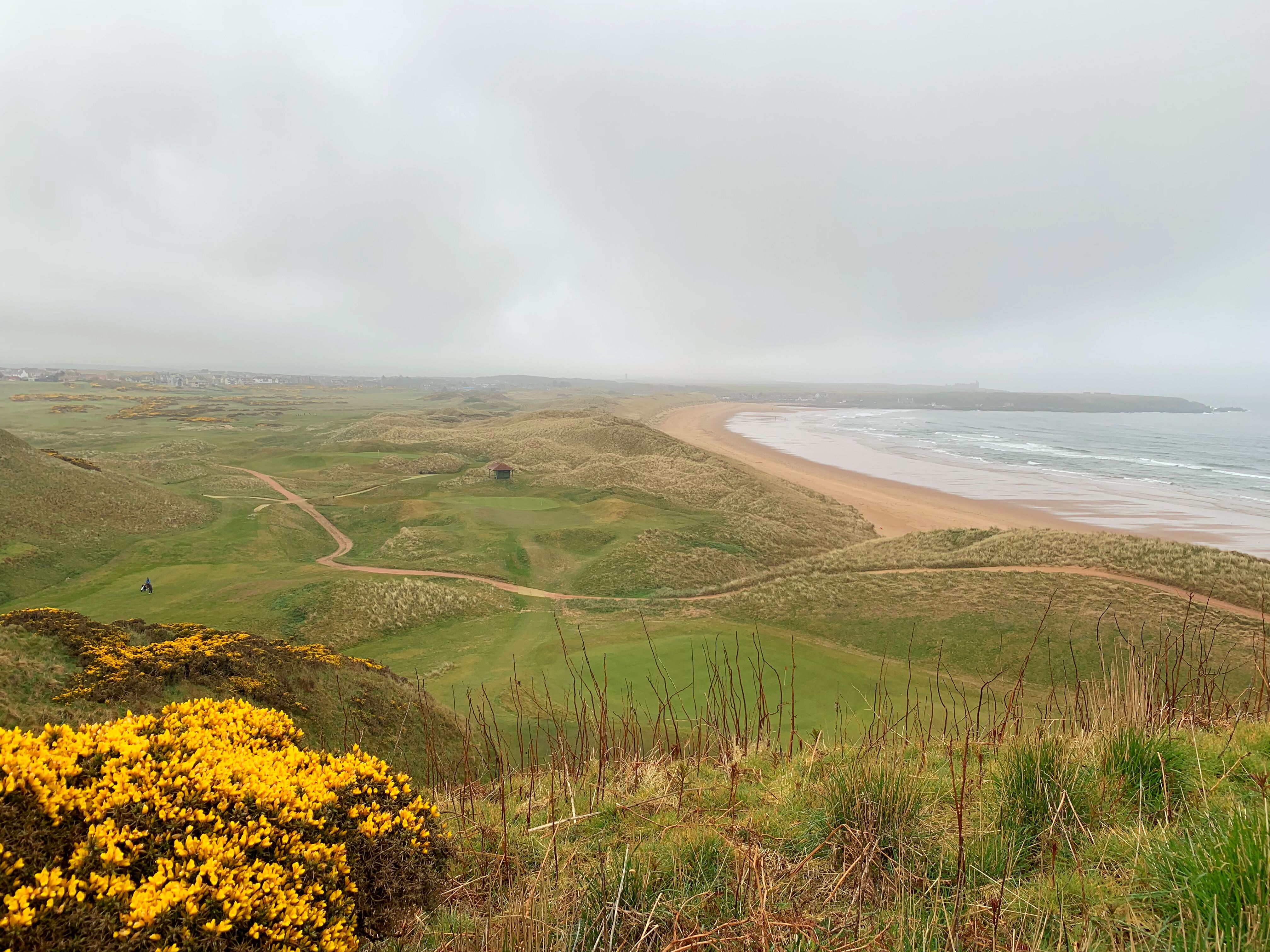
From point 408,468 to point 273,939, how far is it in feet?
166

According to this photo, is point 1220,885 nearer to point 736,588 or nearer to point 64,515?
point 736,588

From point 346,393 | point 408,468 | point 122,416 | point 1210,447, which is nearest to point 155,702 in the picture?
point 408,468

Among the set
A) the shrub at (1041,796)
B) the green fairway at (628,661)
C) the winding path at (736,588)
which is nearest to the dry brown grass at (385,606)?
the green fairway at (628,661)

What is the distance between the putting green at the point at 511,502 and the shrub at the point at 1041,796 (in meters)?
33.2

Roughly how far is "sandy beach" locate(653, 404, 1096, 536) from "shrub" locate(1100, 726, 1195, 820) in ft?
107

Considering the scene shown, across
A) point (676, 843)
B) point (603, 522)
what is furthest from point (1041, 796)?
Result: point (603, 522)

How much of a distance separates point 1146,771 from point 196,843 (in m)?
5.77

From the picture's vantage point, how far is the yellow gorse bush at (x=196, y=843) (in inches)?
90.5

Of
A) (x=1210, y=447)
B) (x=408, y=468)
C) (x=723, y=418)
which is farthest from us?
(x=723, y=418)

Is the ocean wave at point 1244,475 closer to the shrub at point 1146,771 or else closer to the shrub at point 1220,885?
the shrub at point 1146,771

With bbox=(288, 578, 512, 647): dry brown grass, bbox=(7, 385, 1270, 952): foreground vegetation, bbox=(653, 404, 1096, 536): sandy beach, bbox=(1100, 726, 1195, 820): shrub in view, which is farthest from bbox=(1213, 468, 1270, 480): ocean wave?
bbox=(1100, 726, 1195, 820): shrub

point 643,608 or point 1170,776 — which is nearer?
point 1170,776

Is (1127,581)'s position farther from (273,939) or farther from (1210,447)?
(1210,447)

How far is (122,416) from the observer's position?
3184 inches
